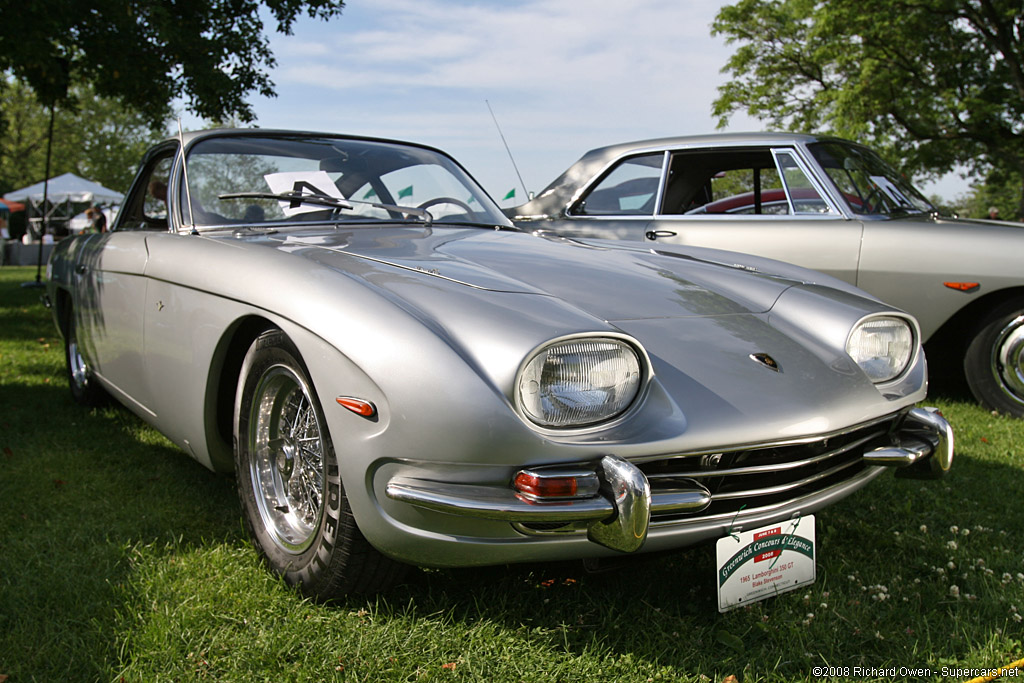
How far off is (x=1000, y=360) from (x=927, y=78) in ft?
48.5

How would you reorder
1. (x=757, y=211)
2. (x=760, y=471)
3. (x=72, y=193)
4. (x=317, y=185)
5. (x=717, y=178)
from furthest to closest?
(x=72, y=193)
(x=717, y=178)
(x=757, y=211)
(x=317, y=185)
(x=760, y=471)

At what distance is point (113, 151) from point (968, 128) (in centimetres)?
3816

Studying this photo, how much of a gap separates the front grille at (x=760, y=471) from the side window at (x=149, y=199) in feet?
7.75

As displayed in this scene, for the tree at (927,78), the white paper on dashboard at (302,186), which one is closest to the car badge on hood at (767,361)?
the white paper on dashboard at (302,186)

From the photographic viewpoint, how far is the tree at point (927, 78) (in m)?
15.2

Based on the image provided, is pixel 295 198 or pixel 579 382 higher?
pixel 295 198

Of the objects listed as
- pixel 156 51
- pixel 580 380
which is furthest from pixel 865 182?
pixel 156 51

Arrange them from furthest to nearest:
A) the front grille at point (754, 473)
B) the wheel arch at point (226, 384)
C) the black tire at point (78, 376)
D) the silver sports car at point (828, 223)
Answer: the silver sports car at point (828, 223) < the black tire at point (78, 376) < the wheel arch at point (226, 384) < the front grille at point (754, 473)

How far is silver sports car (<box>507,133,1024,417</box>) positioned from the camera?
13.7 ft

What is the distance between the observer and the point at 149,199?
3637mm

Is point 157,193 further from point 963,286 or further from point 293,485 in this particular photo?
point 963,286

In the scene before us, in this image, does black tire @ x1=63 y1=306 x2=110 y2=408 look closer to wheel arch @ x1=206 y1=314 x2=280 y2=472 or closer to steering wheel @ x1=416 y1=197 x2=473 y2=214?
wheel arch @ x1=206 y1=314 x2=280 y2=472

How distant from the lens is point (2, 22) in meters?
6.46

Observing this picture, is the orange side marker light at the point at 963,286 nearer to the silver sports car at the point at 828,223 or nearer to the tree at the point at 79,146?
the silver sports car at the point at 828,223
